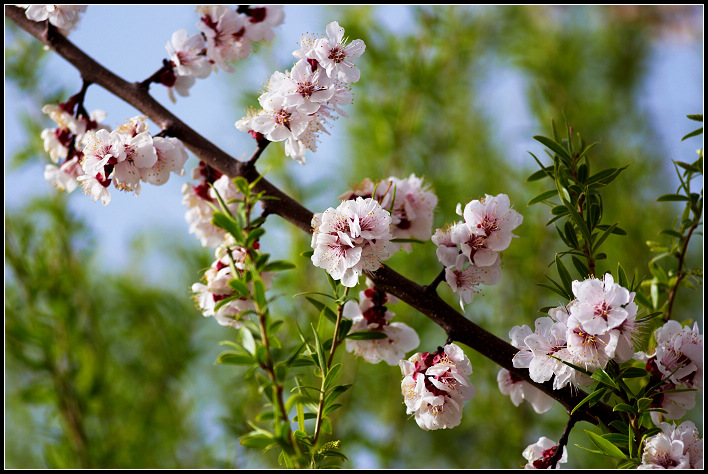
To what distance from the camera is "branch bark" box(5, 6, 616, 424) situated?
419 millimetres

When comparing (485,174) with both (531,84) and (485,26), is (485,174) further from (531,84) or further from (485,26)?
(485,26)

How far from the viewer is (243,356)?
30 cm

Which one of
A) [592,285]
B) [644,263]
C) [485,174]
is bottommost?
[592,285]

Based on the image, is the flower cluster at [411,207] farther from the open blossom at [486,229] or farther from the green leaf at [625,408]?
the green leaf at [625,408]

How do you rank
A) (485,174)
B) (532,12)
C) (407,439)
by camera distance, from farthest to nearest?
(532,12)
(407,439)
(485,174)

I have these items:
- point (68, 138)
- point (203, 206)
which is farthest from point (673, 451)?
point (68, 138)

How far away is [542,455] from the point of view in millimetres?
445

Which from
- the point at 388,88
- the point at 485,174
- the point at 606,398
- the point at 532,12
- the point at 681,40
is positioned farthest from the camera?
the point at 681,40

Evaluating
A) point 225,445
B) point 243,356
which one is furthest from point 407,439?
point 243,356

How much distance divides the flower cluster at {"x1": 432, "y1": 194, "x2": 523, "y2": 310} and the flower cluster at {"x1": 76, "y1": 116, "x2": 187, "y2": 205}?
209 mm

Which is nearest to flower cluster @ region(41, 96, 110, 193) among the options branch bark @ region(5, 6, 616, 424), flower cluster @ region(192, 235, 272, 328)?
branch bark @ region(5, 6, 616, 424)

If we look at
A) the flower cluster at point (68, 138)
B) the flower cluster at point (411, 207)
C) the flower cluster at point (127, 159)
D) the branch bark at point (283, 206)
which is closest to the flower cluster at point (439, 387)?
the branch bark at point (283, 206)

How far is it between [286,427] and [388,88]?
0.86m

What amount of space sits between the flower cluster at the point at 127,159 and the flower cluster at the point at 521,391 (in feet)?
0.96
